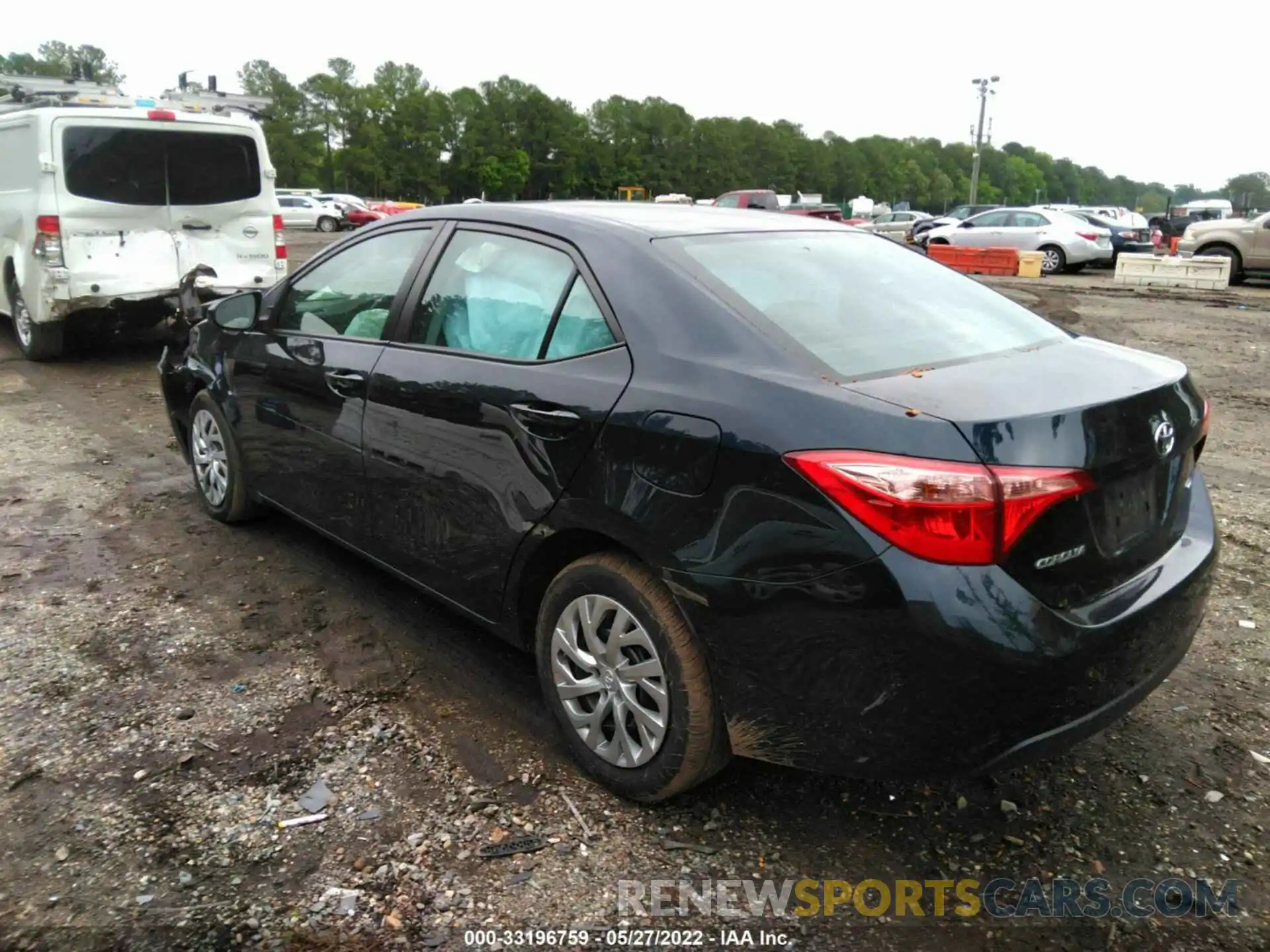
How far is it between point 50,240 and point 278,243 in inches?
83.2

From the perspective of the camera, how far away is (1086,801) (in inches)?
113

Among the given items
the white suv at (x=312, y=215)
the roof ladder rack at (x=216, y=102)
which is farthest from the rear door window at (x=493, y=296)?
the white suv at (x=312, y=215)

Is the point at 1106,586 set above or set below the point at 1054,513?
below

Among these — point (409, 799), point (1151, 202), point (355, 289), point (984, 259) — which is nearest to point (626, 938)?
point (409, 799)

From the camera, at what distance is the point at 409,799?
9.32 ft

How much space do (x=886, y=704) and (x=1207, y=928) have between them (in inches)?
40.7

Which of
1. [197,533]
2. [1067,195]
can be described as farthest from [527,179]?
[1067,195]

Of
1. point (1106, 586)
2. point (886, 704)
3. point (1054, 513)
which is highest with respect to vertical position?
point (1054, 513)

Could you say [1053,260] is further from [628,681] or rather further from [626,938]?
[626,938]

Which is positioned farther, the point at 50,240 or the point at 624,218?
the point at 50,240

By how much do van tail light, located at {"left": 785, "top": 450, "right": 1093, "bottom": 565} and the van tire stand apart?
9121mm

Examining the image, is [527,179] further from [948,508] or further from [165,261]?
[948,508]

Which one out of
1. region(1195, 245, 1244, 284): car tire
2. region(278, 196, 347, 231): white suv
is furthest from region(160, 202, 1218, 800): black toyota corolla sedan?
region(278, 196, 347, 231): white suv

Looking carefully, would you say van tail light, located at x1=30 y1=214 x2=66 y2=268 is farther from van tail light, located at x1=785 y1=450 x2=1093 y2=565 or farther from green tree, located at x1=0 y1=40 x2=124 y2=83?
green tree, located at x1=0 y1=40 x2=124 y2=83
